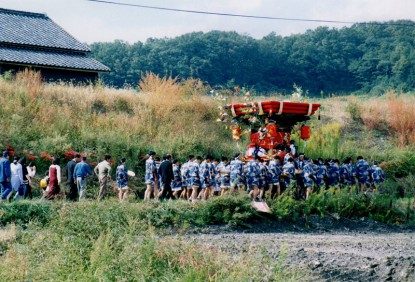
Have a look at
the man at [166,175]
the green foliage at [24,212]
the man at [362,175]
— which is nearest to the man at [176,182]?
the man at [166,175]

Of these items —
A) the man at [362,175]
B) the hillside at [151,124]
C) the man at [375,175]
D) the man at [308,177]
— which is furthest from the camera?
the hillside at [151,124]

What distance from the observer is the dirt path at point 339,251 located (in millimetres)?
12558

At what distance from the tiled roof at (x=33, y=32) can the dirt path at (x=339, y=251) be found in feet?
76.9

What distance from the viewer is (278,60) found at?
75875 mm

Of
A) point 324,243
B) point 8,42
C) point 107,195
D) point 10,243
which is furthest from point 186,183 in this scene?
point 8,42

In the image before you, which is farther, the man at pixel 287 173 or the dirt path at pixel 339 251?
the man at pixel 287 173

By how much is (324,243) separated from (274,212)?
3531mm

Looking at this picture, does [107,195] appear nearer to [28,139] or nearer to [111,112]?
[28,139]

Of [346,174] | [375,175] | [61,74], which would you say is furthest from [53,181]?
[61,74]

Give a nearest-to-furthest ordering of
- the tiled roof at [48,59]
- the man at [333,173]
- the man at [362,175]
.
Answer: the man at [333,173]
the man at [362,175]
the tiled roof at [48,59]

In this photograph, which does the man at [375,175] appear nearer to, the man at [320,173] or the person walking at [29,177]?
the man at [320,173]

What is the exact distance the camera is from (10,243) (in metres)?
13.9

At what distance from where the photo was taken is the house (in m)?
35.8

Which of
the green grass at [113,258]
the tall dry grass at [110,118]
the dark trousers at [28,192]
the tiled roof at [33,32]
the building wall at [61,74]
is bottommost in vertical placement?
the dark trousers at [28,192]
